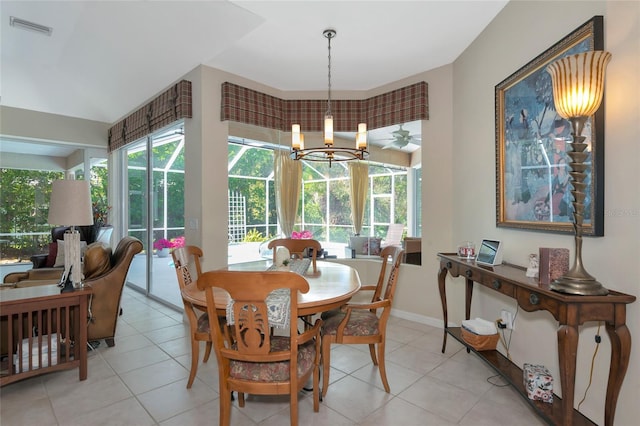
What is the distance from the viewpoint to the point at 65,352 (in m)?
2.42

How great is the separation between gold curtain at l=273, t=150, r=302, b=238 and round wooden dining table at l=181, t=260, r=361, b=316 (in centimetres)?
160

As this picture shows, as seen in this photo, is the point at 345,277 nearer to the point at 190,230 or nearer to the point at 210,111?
the point at 190,230

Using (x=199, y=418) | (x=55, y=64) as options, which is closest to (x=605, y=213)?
(x=199, y=418)

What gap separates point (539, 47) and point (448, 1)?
770mm

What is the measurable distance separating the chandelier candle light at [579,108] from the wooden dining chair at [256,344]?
1.28 meters

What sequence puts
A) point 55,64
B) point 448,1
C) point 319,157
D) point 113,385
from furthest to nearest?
point 55,64 → point 319,157 → point 448,1 → point 113,385

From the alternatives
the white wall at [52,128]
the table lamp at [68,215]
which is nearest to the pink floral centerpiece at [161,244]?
the table lamp at [68,215]

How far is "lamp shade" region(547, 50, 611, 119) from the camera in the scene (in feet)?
4.87

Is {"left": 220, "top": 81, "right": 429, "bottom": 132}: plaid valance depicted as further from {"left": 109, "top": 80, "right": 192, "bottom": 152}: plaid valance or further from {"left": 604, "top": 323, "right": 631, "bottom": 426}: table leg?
{"left": 604, "top": 323, "right": 631, "bottom": 426}: table leg

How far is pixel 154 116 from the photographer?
4219 millimetres

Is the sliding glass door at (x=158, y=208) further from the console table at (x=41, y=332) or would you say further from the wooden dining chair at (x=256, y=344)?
the wooden dining chair at (x=256, y=344)

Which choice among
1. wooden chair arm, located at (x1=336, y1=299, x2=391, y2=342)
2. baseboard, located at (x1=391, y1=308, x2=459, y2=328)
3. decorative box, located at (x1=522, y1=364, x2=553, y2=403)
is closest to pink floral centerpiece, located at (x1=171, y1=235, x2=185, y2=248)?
wooden chair arm, located at (x1=336, y1=299, x2=391, y2=342)

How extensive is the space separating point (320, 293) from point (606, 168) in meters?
1.67

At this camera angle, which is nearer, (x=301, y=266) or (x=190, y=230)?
(x=301, y=266)
